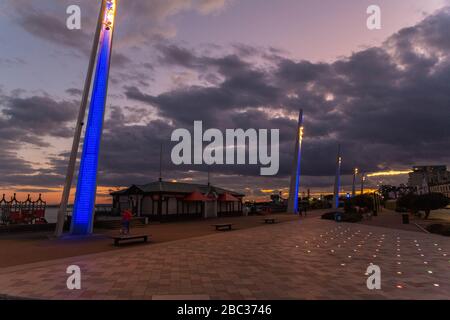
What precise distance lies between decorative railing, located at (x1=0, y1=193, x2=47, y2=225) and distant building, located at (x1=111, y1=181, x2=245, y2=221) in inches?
426

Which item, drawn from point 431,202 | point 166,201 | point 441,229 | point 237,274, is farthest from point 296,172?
point 237,274

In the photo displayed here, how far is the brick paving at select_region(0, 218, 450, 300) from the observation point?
7891mm

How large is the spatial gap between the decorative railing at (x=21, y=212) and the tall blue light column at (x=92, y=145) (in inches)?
308

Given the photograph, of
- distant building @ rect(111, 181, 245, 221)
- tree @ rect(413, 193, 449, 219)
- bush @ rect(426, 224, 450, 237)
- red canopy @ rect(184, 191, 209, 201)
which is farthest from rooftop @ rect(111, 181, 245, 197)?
tree @ rect(413, 193, 449, 219)

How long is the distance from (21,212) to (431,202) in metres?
41.7

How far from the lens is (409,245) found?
1720 centimetres

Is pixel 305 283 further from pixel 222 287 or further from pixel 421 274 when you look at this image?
pixel 421 274

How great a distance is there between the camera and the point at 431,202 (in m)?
37.9

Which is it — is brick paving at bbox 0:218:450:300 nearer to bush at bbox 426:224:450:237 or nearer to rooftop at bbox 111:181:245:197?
bush at bbox 426:224:450:237

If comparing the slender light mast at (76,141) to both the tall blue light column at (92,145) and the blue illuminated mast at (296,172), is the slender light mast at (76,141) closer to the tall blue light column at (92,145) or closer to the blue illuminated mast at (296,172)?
the tall blue light column at (92,145)

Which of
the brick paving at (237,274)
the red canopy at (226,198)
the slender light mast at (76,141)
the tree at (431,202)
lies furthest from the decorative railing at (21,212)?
the tree at (431,202)

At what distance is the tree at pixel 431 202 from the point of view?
124 ft
